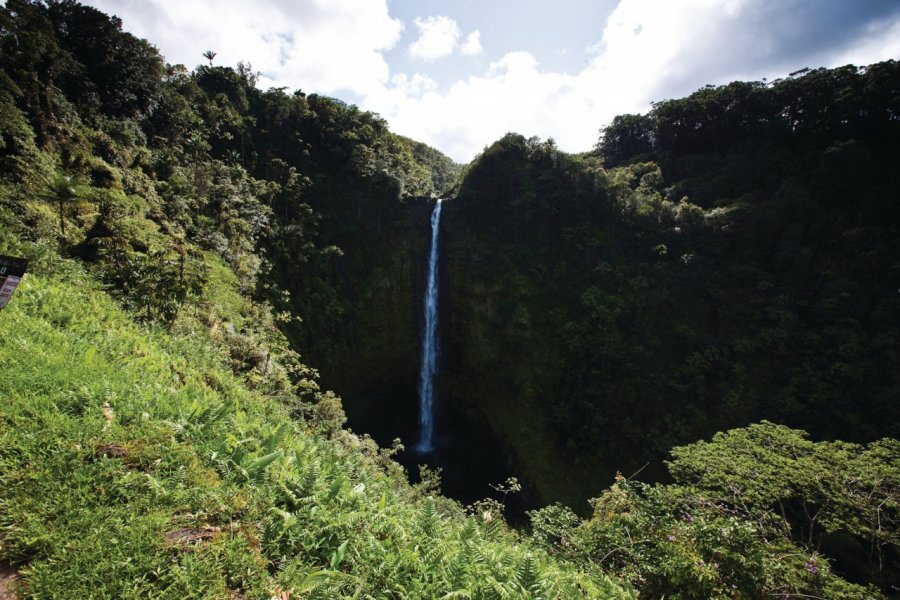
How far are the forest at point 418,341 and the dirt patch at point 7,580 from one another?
2 centimetres

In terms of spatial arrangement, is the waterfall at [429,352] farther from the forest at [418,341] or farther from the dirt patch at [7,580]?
the dirt patch at [7,580]

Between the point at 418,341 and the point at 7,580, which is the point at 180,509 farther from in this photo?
the point at 418,341

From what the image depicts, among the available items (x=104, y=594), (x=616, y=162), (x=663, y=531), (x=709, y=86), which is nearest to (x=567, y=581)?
(x=663, y=531)

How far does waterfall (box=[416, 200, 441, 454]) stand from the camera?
24.6 m

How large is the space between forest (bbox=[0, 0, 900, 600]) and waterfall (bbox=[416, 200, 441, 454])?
71 cm

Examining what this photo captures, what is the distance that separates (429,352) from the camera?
83.3ft

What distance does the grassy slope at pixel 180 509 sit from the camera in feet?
7.67

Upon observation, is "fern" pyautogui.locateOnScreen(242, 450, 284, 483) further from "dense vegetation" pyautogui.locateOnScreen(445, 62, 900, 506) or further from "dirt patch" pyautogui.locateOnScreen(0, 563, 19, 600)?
"dense vegetation" pyautogui.locateOnScreen(445, 62, 900, 506)

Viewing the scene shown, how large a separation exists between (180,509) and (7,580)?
86cm

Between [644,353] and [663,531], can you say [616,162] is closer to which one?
[644,353]

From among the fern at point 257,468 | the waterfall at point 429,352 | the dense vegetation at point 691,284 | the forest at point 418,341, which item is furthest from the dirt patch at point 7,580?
the waterfall at point 429,352

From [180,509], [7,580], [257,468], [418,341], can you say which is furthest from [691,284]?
[7,580]

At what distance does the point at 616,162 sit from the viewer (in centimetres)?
3428

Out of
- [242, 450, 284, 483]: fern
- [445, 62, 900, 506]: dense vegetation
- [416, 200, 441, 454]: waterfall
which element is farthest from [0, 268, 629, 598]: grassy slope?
[416, 200, 441, 454]: waterfall
